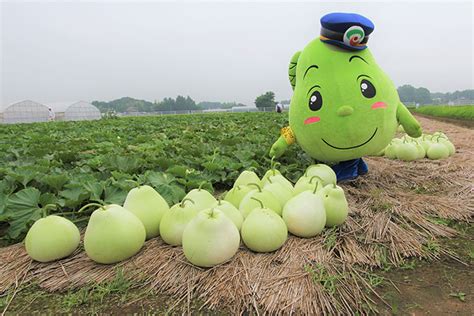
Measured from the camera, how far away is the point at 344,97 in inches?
106

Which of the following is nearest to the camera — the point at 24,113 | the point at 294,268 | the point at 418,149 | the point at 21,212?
the point at 294,268

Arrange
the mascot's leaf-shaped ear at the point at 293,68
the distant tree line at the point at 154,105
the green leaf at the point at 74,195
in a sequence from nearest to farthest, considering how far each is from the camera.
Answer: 1. the green leaf at the point at 74,195
2. the mascot's leaf-shaped ear at the point at 293,68
3. the distant tree line at the point at 154,105

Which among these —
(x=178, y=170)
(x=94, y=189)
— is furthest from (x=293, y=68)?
(x=94, y=189)

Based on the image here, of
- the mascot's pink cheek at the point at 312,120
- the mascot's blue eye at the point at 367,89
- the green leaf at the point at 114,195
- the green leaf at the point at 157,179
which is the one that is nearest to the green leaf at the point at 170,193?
the green leaf at the point at 157,179

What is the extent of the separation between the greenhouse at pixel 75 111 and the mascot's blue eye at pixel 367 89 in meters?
43.6

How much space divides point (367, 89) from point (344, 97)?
0.22m

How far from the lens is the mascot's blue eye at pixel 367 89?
270 cm

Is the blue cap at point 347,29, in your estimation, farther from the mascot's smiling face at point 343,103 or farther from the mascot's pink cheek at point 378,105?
the mascot's pink cheek at point 378,105

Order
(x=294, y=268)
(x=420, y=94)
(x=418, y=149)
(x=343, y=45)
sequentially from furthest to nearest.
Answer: (x=420, y=94)
(x=418, y=149)
(x=343, y=45)
(x=294, y=268)

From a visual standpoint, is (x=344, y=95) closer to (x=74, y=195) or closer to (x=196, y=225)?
(x=196, y=225)

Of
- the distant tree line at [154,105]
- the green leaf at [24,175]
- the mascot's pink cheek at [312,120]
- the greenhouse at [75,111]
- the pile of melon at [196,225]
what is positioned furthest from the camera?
the distant tree line at [154,105]

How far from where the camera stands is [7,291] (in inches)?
61.7

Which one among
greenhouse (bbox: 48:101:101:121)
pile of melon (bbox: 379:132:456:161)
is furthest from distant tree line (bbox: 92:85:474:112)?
pile of melon (bbox: 379:132:456:161)

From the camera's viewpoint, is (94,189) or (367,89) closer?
(94,189)
